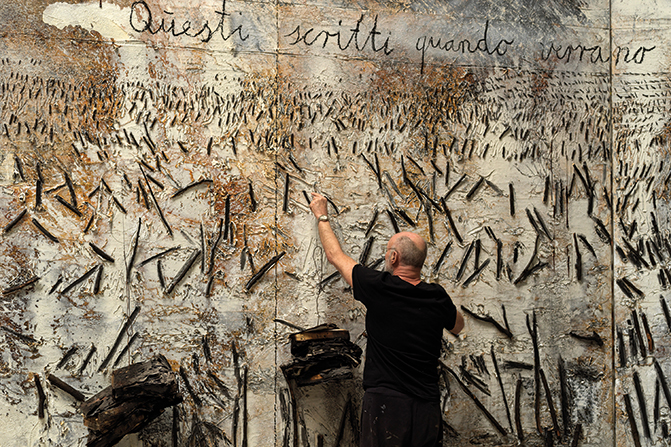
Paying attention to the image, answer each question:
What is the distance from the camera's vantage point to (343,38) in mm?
2402

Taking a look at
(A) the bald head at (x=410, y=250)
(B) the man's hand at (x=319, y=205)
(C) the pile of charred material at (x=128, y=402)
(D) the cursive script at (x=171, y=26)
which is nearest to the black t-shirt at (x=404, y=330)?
(A) the bald head at (x=410, y=250)

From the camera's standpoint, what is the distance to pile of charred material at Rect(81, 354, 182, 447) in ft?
6.14

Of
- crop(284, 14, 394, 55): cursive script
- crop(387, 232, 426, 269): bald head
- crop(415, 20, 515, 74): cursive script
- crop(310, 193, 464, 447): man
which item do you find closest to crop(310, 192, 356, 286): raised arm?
crop(310, 193, 464, 447): man

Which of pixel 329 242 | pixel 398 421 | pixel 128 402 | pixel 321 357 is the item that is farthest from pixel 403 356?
pixel 128 402

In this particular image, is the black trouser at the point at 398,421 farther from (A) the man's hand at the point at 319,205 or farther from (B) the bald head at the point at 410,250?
(A) the man's hand at the point at 319,205

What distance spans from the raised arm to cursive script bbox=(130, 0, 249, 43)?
1.04m

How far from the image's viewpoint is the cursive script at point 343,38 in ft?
7.79

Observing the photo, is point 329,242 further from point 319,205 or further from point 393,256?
point 393,256

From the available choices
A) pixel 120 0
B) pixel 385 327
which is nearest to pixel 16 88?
pixel 120 0

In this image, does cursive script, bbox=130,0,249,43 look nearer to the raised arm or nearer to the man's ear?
the raised arm

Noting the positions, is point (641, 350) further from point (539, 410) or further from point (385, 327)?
point (385, 327)

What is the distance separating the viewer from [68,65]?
2232 mm

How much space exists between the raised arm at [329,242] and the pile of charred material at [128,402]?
938mm

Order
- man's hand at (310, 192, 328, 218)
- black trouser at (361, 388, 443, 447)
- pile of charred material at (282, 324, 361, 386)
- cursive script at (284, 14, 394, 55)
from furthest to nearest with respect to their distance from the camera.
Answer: cursive script at (284, 14, 394, 55) < man's hand at (310, 192, 328, 218) < pile of charred material at (282, 324, 361, 386) < black trouser at (361, 388, 443, 447)
